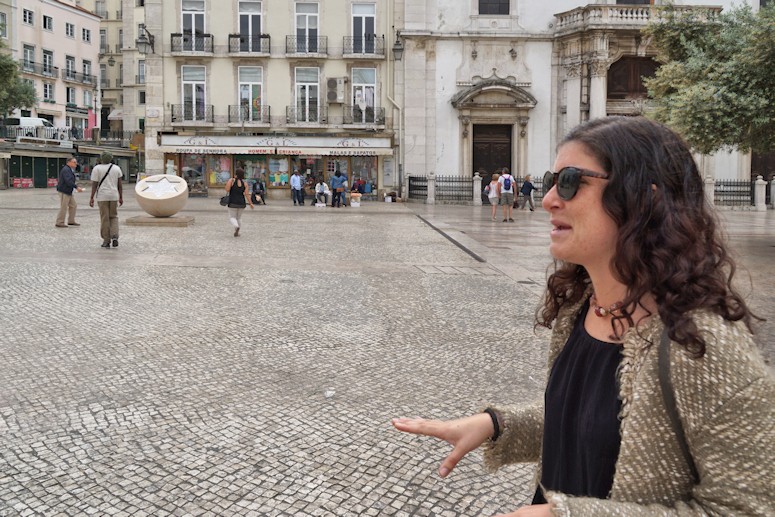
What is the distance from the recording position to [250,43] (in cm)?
3447

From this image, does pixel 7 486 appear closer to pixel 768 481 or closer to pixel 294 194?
pixel 768 481

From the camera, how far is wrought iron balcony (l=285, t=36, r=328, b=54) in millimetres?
34562

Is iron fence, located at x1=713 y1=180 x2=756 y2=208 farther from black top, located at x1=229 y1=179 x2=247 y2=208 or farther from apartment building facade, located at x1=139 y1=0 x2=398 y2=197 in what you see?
black top, located at x1=229 y1=179 x2=247 y2=208

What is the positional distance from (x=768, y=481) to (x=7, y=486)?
332 centimetres

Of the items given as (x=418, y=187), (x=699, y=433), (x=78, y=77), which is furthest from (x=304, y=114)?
(x=78, y=77)

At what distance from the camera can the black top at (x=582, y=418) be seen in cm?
149

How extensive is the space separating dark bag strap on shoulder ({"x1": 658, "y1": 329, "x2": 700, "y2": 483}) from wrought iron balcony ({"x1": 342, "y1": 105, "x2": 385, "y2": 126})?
34.1m

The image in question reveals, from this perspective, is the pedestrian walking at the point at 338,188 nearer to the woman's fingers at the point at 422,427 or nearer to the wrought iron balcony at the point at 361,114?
the wrought iron balcony at the point at 361,114

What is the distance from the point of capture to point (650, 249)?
1461 mm

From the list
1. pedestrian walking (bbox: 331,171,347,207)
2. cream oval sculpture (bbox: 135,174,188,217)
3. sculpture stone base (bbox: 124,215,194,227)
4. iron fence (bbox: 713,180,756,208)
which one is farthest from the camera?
iron fence (bbox: 713,180,756,208)

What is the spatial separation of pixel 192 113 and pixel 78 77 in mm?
34241

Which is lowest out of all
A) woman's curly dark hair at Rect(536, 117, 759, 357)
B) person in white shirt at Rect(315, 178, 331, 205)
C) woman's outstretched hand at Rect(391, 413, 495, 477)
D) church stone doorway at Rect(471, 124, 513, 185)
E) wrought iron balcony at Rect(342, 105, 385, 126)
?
woman's outstretched hand at Rect(391, 413, 495, 477)

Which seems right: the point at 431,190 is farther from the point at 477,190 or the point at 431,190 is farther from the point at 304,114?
the point at 304,114

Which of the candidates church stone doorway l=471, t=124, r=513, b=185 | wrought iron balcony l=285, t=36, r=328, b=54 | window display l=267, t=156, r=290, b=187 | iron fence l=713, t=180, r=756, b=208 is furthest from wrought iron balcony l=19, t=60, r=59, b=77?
iron fence l=713, t=180, r=756, b=208
